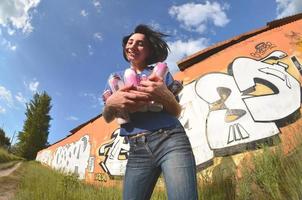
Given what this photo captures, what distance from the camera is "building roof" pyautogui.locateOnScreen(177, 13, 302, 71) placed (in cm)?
767

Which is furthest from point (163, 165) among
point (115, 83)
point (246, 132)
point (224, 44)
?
point (224, 44)

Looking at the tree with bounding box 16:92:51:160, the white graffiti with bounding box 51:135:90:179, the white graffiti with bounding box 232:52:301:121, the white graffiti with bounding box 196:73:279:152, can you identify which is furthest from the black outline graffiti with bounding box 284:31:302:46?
the tree with bounding box 16:92:51:160

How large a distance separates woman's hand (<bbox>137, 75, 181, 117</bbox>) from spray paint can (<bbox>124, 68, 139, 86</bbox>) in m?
0.12

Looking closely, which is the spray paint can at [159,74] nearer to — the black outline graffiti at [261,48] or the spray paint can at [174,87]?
the spray paint can at [174,87]

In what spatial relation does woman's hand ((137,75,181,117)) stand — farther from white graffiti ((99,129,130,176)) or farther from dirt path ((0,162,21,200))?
white graffiti ((99,129,130,176))

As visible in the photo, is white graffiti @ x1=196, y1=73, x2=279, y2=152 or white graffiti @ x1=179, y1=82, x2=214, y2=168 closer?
white graffiti @ x1=196, y1=73, x2=279, y2=152

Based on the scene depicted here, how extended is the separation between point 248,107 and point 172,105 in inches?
188

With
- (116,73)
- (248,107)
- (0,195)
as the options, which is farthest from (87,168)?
(116,73)

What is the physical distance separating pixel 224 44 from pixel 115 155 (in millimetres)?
5008

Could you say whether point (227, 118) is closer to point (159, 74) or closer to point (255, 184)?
point (255, 184)

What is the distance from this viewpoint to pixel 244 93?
272 inches

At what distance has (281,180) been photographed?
3770mm

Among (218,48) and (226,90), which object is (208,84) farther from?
(218,48)

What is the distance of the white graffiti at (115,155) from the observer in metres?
10.3
